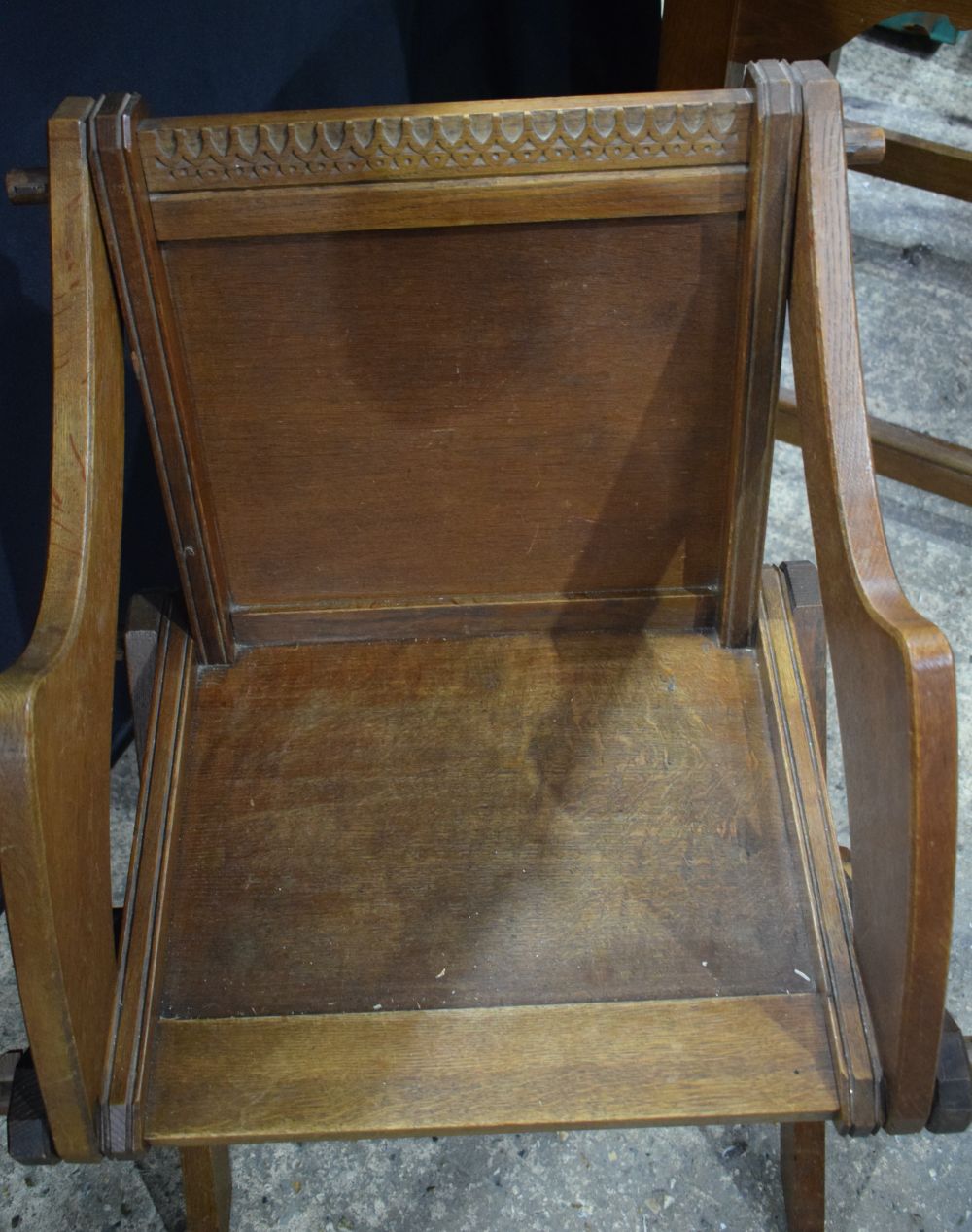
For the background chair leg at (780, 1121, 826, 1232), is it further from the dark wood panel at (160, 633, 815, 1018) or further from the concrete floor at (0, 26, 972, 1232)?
the dark wood panel at (160, 633, 815, 1018)

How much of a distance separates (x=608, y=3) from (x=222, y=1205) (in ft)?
6.20

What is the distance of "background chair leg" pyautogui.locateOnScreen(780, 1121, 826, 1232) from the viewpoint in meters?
1.27

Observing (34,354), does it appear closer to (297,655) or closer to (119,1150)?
(297,655)

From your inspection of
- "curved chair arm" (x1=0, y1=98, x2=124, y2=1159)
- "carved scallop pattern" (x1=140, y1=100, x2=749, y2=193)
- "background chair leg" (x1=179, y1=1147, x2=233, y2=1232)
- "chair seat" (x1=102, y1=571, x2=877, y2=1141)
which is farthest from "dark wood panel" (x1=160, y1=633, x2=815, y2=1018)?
"carved scallop pattern" (x1=140, y1=100, x2=749, y2=193)

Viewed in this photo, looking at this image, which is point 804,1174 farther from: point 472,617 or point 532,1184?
point 472,617

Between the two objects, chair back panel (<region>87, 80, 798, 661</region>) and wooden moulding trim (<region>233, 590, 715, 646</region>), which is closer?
chair back panel (<region>87, 80, 798, 661</region>)

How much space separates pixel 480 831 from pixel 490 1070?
22 centimetres

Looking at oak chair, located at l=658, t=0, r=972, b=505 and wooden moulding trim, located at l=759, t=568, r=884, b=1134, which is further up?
oak chair, located at l=658, t=0, r=972, b=505

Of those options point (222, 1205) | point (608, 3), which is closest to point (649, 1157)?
point (222, 1205)

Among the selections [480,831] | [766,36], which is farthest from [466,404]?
[766,36]

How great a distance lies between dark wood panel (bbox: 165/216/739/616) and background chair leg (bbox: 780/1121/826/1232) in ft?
1.83

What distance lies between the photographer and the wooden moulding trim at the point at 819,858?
95cm

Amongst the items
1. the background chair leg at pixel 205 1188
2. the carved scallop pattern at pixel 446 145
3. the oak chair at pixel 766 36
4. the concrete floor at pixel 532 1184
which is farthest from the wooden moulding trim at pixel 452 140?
the concrete floor at pixel 532 1184

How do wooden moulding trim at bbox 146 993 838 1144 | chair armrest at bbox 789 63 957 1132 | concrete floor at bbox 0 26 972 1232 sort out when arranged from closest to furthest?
chair armrest at bbox 789 63 957 1132 → wooden moulding trim at bbox 146 993 838 1144 → concrete floor at bbox 0 26 972 1232
